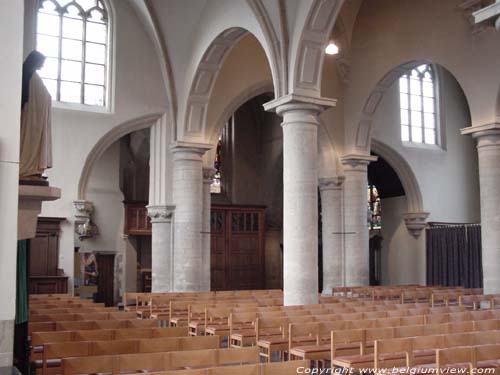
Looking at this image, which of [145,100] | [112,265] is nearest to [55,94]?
[145,100]

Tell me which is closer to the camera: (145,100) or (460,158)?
(145,100)

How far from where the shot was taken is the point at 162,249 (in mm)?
18156

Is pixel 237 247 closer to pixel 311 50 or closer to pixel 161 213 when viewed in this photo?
pixel 161 213

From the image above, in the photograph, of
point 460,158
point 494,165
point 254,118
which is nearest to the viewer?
point 494,165

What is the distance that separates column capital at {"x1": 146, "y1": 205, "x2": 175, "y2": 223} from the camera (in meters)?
18.0

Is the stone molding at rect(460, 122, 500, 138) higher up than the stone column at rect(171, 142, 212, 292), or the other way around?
the stone molding at rect(460, 122, 500, 138)

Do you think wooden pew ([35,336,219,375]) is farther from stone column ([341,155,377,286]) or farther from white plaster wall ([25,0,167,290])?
stone column ([341,155,377,286])

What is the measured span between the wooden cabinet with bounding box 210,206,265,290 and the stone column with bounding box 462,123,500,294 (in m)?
10.9

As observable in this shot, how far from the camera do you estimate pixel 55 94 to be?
17.7 m

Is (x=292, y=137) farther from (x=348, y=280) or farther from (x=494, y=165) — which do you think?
(x=348, y=280)

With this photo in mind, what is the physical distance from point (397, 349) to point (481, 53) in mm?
11345

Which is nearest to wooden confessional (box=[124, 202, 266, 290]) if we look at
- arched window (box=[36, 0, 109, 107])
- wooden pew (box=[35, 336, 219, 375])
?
arched window (box=[36, 0, 109, 107])

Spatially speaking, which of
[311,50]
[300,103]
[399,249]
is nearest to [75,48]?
[311,50]

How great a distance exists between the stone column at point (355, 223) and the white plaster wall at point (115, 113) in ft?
19.4
